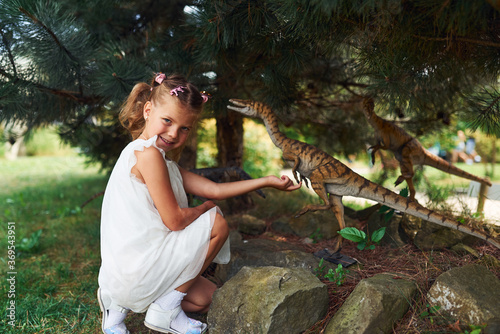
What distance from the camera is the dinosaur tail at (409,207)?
6.63 feet

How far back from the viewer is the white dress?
5.82 ft

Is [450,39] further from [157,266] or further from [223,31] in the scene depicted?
[157,266]

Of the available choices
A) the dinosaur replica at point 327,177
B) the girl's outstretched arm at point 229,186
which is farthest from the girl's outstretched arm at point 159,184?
the dinosaur replica at point 327,177

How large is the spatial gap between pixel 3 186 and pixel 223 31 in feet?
20.7

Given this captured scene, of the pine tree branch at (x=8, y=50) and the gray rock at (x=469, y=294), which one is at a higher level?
the pine tree branch at (x=8, y=50)

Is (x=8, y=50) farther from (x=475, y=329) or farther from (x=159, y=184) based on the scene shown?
(x=475, y=329)

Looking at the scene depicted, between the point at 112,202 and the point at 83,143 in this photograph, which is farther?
the point at 83,143

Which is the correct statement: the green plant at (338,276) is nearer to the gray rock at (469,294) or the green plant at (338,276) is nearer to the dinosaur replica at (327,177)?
the dinosaur replica at (327,177)

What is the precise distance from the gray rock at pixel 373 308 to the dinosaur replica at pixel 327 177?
58 cm

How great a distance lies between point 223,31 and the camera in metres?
2.09

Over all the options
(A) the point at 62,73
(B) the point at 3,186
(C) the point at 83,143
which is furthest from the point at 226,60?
(B) the point at 3,186

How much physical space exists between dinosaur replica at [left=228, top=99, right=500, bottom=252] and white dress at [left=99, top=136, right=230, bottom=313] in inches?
31.7

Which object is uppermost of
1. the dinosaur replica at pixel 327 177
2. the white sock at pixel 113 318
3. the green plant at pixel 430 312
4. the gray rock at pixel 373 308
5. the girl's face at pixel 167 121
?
the girl's face at pixel 167 121

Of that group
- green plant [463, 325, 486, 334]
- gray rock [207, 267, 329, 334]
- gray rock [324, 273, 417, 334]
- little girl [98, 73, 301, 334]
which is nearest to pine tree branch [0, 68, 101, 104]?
little girl [98, 73, 301, 334]
